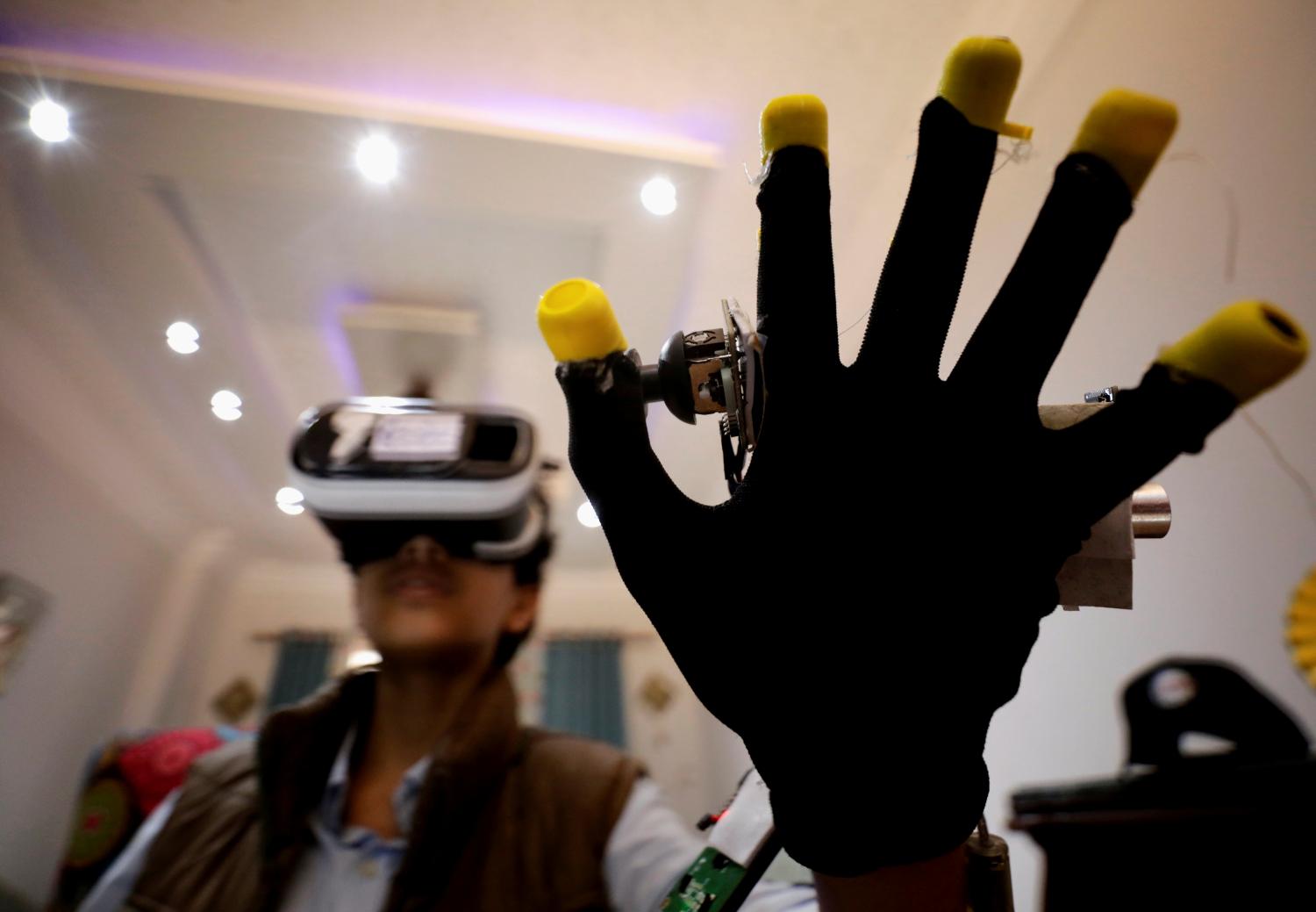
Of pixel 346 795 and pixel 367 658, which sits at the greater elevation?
pixel 367 658

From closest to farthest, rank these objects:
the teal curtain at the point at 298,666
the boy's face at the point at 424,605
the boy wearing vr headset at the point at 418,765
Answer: the boy wearing vr headset at the point at 418,765 < the boy's face at the point at 424,605 < the teal curtain at the point at 298,666

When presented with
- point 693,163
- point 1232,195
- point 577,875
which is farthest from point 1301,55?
point 577,875

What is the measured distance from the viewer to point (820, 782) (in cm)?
23

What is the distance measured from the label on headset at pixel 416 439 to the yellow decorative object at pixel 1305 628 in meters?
0.64

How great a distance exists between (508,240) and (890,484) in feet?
1.95

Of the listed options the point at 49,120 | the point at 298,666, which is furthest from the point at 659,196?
the point at 298,666

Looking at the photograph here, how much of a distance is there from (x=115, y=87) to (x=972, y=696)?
3.43ft

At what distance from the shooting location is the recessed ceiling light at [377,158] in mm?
748

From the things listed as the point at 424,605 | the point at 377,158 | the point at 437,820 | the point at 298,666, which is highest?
the point at 377,158

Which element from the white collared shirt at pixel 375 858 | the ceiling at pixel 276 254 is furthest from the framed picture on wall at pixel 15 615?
the white collared shirt at pixel 375 858

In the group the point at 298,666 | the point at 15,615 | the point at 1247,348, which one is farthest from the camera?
the point at 298,666

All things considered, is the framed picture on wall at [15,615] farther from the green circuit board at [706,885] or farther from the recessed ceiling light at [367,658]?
the green circuit board at [706,885]

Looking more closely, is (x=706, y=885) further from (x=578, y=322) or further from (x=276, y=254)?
(x=276, y=254)

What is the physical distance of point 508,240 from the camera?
27.5 inches
